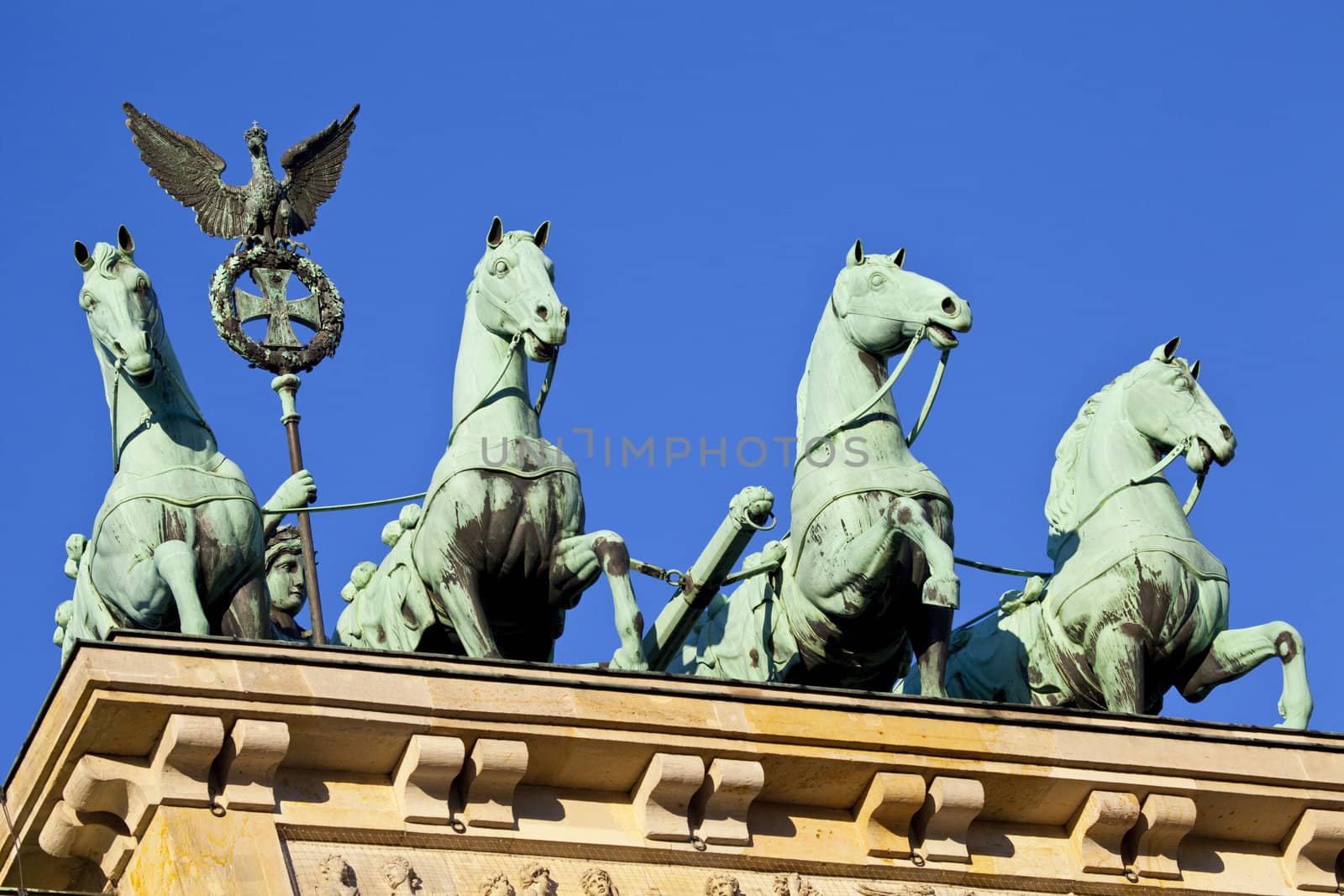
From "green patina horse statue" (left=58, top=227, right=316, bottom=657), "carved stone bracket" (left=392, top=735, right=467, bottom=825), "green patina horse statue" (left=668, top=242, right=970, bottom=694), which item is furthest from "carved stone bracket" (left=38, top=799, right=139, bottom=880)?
"green patina horse statue" (left=668, top=242, right=970, bottom=694)

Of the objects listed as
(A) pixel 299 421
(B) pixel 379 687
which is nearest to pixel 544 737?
(B) pixel 379 687

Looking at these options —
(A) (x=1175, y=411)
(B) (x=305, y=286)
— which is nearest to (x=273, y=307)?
(B) (x=305, y=286)

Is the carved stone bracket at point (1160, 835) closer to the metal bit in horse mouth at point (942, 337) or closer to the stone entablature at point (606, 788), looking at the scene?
the stone entablature at point (606, 788)

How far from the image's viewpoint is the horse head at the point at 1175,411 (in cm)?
2144

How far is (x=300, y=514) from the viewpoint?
2230 centimetres

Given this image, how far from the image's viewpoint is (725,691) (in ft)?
63.0

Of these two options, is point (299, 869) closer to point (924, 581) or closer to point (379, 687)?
point (379, 687)

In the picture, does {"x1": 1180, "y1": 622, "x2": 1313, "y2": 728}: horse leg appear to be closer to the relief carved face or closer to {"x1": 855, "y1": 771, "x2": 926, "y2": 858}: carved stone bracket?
{"x1": 855, "y1": 771, "x2": 926, "y2": 858}: carved stone bracket

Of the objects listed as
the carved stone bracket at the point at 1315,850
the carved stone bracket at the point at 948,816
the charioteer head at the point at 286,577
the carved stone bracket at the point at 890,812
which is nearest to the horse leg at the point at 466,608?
the carved stone bracket at the point at 890,812

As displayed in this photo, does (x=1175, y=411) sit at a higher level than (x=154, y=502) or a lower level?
higher

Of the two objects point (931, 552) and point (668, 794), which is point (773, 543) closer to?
point (931, 552)

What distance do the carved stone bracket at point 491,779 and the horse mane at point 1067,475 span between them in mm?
4338

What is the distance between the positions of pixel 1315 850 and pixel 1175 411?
275 cm

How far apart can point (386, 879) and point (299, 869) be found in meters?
0.41
